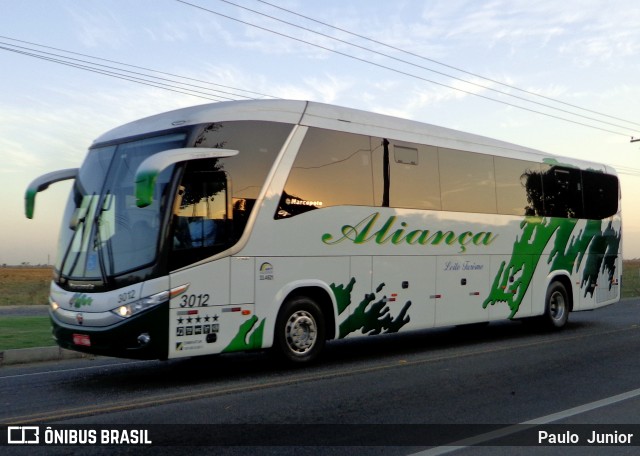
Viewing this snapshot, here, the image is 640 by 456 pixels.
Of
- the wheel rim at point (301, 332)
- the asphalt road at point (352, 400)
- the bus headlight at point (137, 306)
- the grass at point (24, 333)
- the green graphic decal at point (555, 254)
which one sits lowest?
the asphalt road at point (352, 400)

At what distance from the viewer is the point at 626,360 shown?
11.2 metres

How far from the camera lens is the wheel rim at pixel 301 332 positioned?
1033 cm

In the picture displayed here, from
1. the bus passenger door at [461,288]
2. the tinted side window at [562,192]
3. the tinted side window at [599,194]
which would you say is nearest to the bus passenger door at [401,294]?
the bus passenger door at [461,288]

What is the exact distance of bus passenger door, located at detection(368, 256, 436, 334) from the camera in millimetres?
11625

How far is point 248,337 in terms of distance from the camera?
378 inches

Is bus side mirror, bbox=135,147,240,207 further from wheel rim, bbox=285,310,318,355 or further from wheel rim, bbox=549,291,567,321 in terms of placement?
wheel rim, bbox=549,291,567,321

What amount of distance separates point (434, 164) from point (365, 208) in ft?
6.89

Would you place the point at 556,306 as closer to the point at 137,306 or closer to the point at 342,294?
the point at 342,294

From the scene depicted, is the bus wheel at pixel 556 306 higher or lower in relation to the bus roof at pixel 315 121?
lower

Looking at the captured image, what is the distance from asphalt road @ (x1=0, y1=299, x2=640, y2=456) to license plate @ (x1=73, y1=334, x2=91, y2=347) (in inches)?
23.0

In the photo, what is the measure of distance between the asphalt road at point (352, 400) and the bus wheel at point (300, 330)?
34 cm

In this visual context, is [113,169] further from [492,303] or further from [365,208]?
[492,303]

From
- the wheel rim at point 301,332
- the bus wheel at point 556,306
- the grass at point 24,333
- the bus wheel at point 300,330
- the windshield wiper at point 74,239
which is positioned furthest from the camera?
the bus wheel at point 556,306

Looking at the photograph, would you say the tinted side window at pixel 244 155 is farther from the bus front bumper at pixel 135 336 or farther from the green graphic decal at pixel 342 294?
the green graphic decal at pixel 342 294
